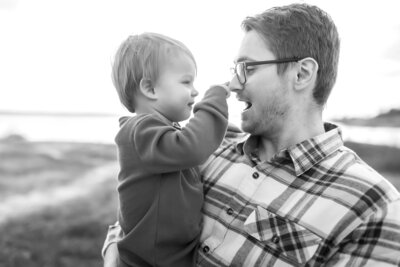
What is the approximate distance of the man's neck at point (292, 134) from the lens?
251cm

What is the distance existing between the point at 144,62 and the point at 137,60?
4 cm

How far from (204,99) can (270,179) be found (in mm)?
475

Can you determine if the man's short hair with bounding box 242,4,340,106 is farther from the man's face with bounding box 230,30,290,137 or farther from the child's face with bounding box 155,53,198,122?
the child's face with bounding box 155,53,198,122

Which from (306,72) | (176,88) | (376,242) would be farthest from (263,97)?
(376,242)

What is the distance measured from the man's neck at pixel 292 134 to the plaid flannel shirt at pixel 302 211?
109mm

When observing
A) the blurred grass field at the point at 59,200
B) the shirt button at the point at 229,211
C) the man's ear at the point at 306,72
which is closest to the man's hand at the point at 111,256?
the shirt button at the point at 229,211

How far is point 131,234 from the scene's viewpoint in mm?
2215

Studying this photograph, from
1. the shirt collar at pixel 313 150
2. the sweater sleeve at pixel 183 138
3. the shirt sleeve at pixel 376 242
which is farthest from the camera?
the shirt collar at pixel 313 150

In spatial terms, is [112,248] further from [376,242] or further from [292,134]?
[376,242]

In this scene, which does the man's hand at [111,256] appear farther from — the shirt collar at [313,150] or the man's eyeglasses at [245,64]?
the man's eyeglasses at [245,64]

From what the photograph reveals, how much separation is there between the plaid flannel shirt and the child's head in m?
0.55

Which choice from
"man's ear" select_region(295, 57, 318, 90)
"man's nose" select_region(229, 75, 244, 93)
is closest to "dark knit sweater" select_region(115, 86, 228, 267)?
"man's nose" select_region(229, 75, 244, 93)

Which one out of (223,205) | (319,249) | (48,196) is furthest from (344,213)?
(48,196)

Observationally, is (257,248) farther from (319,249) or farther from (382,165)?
(382,165)
